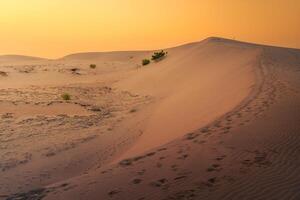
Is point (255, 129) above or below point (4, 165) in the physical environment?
above

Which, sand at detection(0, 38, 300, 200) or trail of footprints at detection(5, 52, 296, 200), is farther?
sand at detection(0, 38, 300, 200)

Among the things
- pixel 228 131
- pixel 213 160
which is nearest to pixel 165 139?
pixel 228 131

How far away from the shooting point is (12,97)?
2208cm

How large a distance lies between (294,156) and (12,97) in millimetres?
15713

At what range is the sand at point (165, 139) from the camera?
28.0 feet

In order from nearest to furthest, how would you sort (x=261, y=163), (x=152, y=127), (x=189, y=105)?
(x=261, y=163)
(x=152, y=127)
(x=189, y=105)

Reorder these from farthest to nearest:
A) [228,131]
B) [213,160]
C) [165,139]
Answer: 1. [165,139]
2. [228,131]
3. [213,160]

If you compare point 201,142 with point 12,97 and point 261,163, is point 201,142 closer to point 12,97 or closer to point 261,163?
point 261,163

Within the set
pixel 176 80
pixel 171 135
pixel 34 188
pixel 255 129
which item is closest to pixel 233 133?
pixel 255 129

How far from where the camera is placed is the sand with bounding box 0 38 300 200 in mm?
8547

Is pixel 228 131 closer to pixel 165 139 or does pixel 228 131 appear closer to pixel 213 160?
pixel 213 160

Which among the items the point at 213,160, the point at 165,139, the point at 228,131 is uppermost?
the point at 228,131

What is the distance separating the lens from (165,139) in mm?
12086

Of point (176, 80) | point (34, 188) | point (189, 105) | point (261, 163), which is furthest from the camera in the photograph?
point (176, 80)
